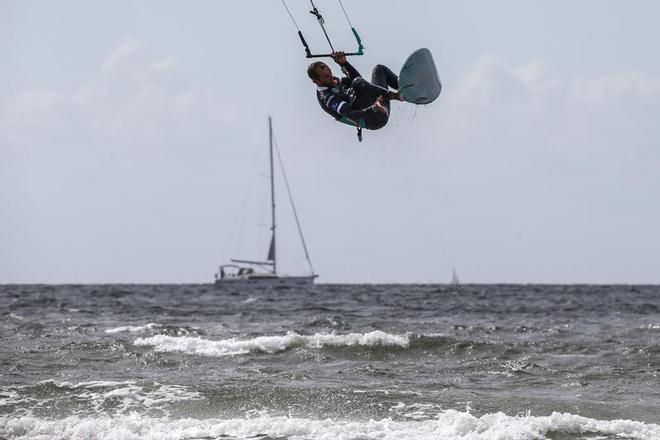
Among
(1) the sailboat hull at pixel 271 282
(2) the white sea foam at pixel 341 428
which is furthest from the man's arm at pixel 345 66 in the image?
(1) the sailboat hull at pixel 271 282

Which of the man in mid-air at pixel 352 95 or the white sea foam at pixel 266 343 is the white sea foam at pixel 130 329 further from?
the man in mid-air at pixel 352 95

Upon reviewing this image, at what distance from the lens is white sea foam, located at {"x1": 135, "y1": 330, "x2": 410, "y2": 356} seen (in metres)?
19.3

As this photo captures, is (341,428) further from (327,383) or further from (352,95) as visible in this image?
(352,95)

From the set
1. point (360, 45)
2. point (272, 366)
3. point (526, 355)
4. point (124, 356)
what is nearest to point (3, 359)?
point (124, 356)

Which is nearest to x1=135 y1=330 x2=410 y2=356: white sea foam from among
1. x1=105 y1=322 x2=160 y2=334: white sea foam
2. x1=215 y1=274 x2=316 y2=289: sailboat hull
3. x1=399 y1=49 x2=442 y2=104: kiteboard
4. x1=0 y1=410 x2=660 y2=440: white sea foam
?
x1=105 y1=322 x2=160 y2=334: white sea foam

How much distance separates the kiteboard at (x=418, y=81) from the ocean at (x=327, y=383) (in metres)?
4.71

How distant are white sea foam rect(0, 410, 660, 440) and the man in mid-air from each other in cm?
446

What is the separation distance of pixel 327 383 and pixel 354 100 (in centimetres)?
695

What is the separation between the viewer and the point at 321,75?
975 centimetres

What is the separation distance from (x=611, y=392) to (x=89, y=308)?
26.5 m

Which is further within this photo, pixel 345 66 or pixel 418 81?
pixel 345 66

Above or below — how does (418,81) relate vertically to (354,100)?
above

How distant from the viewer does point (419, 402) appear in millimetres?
13508

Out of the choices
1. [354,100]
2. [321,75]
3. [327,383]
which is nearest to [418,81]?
[354,100]
